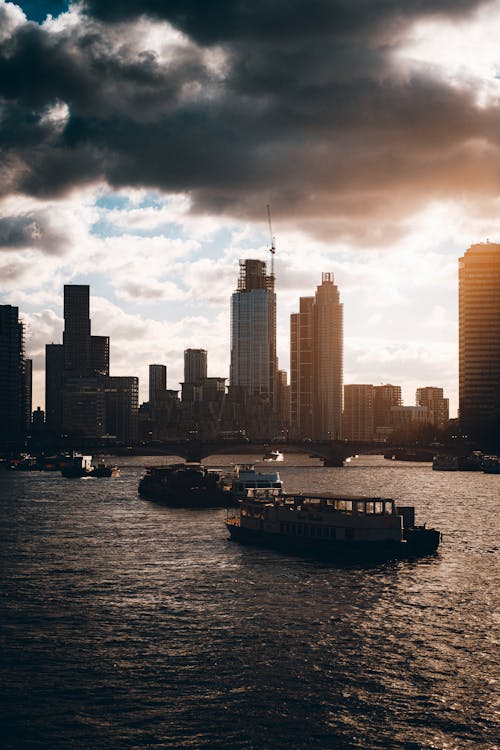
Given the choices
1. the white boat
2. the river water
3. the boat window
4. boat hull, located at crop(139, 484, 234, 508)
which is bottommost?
the river water

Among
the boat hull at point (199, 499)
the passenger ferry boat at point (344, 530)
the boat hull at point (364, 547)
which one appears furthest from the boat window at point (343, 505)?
the boat hull at point (199, 499)

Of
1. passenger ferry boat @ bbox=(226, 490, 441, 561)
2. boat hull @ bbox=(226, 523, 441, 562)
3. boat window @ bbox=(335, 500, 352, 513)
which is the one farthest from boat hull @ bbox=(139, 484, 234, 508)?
boat window @ bbox=(335, 500, 352, 513)

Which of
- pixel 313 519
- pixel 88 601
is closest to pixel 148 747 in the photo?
pixel 88 601

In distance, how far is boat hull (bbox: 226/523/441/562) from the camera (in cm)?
11238

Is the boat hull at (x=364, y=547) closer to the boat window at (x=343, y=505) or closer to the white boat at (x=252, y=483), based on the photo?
the boat window at (x=343, y=505)

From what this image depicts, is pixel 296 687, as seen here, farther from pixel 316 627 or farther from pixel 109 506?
pixel 109 506

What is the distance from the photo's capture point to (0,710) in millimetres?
57094

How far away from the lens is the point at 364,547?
11269 cm

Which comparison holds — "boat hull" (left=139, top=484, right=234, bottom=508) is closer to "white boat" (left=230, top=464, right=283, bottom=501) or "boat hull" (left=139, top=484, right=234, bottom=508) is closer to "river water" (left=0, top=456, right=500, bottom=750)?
"white boat" (left=230, top=464, right=283, bottom=501)

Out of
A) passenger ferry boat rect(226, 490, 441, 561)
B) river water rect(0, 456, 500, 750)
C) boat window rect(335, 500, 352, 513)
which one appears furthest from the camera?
boat window rect(335, 500, 352, 513)

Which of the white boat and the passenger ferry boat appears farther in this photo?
the white boat

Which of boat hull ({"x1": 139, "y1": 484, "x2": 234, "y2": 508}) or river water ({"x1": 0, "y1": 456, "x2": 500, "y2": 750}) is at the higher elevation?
boat hull ({"x1": 139, "y1": 484, "x2": 234, "y2": 508})

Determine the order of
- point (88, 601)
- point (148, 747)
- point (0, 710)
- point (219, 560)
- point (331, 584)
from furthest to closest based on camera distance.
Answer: point (219, 560) → point (331, 584) → point (88, 601) → point (0, 710) → point (148, 747)

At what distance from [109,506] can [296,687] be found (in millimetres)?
129541
